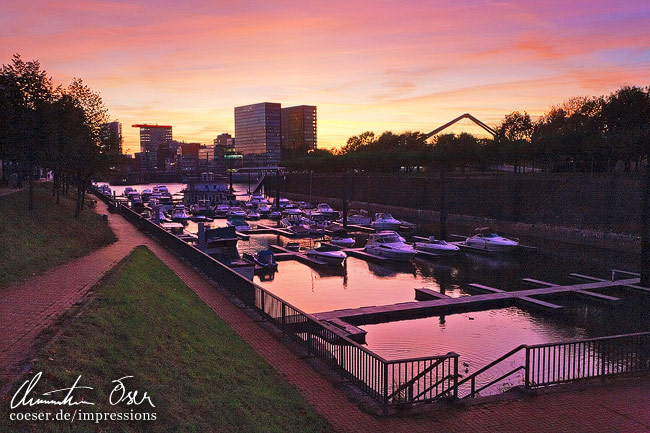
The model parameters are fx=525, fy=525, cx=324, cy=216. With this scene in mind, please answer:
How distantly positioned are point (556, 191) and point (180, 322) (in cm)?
5908

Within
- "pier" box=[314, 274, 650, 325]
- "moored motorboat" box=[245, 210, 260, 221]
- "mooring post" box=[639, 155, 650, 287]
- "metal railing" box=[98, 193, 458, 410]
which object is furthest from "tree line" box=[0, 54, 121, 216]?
"mooring post" box=[639, 155, 650, 287]

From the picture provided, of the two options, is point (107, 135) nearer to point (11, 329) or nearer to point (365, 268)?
point (365, 268)

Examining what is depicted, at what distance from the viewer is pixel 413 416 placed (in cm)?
1216

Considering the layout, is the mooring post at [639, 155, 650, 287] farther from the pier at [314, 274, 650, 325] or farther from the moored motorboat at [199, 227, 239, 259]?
the moored motorboat at [199, 227, 239, 259]

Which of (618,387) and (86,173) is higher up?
(86,173)

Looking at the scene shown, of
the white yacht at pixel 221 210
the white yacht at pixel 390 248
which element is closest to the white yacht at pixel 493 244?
the white yacht at pixel 390 248

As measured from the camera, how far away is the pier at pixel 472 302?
82.7 feet

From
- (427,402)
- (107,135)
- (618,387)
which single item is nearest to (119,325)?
(427,402)

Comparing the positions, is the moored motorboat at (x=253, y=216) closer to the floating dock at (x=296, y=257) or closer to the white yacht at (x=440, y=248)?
the floating dock at (x=296, y=257)

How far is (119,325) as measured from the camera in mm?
13211

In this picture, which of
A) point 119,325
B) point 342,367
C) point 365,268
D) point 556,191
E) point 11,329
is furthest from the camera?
point 556,191

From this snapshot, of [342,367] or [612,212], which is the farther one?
[612,212]

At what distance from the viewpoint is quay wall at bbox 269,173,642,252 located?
53.7 m

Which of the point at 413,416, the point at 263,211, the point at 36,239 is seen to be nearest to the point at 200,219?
the point at 263,211
